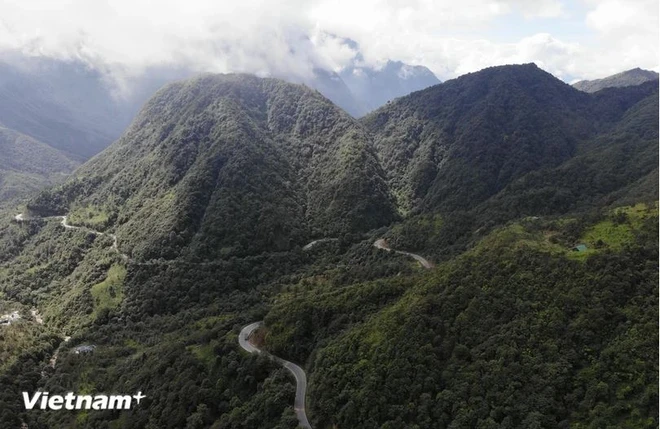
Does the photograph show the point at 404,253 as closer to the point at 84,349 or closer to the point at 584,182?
the point at 584,182

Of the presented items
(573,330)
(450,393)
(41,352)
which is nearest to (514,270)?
(573,330)

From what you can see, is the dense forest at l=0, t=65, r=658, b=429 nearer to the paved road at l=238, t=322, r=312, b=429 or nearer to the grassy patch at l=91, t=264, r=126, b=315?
the grassy patch at l=91, t=264, r=126, b=315

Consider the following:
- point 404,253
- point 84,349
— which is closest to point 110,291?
point 84,349

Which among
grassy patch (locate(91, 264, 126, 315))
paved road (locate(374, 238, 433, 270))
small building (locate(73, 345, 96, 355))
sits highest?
grassy patch (locate(91, 264, 126, 315))

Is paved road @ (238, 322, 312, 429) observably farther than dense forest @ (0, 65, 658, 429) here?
Yes

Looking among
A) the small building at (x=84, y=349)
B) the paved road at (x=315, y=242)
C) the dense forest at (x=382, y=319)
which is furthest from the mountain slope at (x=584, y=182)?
the small building at (x=84, y=349)

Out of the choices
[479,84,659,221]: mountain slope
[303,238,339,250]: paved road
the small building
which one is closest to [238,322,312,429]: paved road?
the small building
